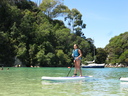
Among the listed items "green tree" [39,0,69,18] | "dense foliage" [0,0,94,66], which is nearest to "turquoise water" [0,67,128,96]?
"dense foliage" [0,0,94,66]

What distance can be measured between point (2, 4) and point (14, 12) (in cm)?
394

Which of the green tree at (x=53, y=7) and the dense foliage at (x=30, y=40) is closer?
the dense foliage at (x=30, y=40)

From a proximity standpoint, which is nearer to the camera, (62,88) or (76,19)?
(62,88)

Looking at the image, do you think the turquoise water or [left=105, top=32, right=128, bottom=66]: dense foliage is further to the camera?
[left=105, top=32, right=128, bottom=66]: dense foliage

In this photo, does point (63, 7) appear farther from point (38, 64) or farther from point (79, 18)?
point (38, 64)

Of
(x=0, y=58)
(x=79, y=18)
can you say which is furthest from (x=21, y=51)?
(x=79, y=18)

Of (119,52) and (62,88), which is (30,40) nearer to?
(119,52)

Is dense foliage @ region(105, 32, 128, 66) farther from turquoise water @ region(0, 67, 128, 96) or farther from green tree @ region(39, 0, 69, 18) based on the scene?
turquoise water @ region(0, 67, 128, 96)

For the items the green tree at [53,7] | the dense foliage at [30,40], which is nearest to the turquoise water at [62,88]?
the dense foliage at [30,40]

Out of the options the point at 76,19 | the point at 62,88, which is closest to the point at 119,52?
the point at 76,19

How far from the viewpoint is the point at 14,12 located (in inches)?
2456

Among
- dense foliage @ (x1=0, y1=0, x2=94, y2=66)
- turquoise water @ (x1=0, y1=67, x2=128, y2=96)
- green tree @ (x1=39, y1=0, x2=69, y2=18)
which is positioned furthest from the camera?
green tree @ (x1=39, y1=0, x2=69, y2=18)

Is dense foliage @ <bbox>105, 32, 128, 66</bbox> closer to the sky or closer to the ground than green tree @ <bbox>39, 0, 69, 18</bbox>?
closer to the ground

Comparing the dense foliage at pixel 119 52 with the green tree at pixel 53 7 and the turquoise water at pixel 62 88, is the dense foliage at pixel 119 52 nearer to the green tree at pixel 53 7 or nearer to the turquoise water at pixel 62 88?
the green tree at pixel 53 7
